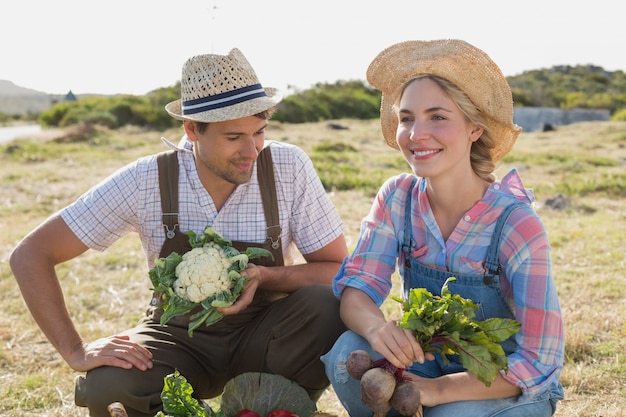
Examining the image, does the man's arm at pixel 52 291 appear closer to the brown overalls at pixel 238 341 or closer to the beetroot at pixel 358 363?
the brown overalls at pixel 238 341

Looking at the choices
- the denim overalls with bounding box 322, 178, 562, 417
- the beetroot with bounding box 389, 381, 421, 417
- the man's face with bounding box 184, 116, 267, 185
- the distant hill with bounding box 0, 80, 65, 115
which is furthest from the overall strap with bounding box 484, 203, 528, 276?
the distant hill with bounding box 0, 80, 65, 115

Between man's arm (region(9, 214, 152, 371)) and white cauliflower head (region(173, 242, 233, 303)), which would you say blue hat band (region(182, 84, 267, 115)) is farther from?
man's arm (region(9, 214, 152, 371))

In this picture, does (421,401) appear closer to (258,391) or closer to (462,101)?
(258,391)

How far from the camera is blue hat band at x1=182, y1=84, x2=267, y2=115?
297 centimetres

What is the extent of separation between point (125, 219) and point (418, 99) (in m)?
1.45

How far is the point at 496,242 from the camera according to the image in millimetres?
2424

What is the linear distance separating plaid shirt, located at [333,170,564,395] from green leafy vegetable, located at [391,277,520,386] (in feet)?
0.38

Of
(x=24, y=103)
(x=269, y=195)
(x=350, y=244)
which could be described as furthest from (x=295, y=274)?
(x=24, y=103)

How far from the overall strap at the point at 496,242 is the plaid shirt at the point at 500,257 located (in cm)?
2

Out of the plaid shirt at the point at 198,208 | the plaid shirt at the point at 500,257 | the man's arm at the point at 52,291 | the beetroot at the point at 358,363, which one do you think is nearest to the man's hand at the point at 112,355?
the man's arm at the point at 52,291

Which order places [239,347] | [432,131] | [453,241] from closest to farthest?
[432,131] → [453,241] → [239,347]

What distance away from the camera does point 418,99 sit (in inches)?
97.3

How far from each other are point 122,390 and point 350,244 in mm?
3960

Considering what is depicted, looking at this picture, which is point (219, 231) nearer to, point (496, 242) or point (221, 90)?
point (221, 90)
